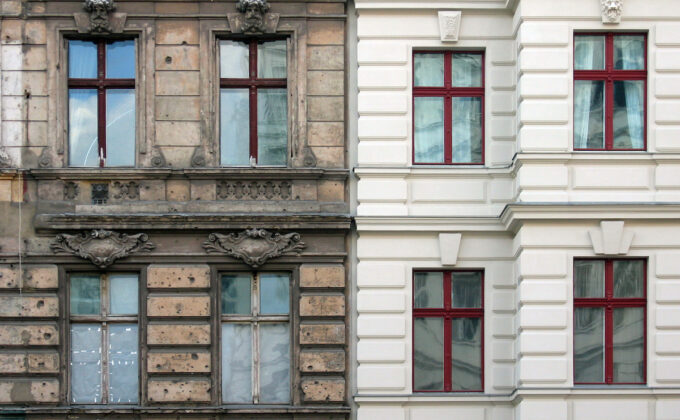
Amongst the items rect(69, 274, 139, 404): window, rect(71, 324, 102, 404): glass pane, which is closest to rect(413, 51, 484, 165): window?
rect(69, 274, 139, 404): window

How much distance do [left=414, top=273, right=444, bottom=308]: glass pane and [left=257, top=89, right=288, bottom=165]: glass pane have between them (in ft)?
10.2

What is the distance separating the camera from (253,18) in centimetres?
2206

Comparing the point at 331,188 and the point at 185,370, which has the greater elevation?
the point at 331,188

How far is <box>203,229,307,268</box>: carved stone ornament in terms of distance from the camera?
21.6 meters

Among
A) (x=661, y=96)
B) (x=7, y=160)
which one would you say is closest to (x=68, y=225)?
(x=7, y=160)

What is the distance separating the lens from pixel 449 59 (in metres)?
22.1

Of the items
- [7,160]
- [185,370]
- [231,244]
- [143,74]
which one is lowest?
[185,370]

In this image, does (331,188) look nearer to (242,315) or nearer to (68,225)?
(242,315)

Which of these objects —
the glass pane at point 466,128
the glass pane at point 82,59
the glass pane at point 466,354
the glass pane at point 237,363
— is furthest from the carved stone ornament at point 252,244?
the glass pane at point 82,59

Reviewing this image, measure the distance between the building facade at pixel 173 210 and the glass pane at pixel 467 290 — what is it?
179 centimetres

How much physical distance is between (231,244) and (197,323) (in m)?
1.36

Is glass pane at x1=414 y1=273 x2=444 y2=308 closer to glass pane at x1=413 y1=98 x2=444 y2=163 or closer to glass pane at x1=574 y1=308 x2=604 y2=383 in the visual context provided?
glass pane at x1=413 y1=98 x2=444 y2=163

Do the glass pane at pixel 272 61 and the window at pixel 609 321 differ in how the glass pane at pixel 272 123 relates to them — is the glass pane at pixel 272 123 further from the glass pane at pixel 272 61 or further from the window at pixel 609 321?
the window at pixel 609 321

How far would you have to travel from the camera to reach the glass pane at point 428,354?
21594mm
